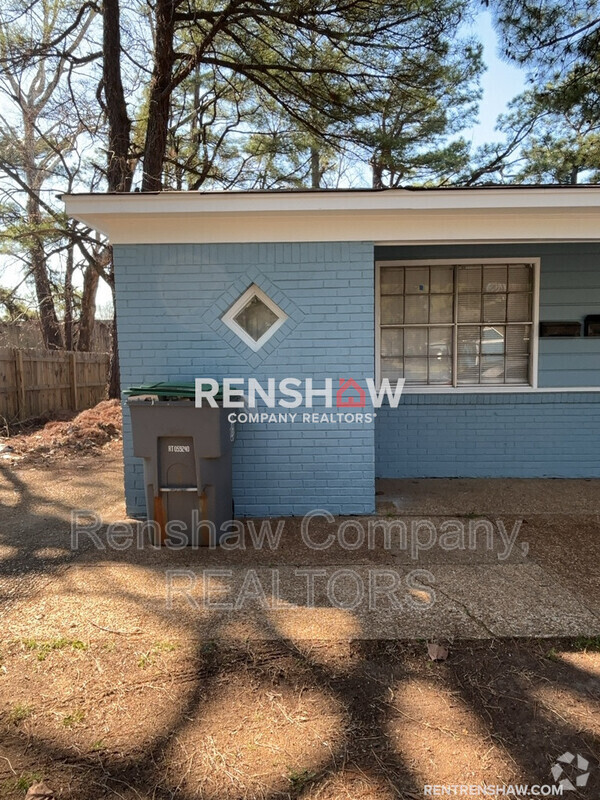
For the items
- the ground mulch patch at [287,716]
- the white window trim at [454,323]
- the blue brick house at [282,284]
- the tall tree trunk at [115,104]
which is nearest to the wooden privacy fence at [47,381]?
the tall tree trunk at [115,104]

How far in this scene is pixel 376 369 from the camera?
247 inches

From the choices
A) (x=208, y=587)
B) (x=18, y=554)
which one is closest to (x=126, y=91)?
(x=18, y=554)

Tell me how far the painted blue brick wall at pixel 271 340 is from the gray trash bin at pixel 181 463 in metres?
0.76

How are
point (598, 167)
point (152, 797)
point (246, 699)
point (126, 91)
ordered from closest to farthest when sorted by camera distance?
point (152, 797), point (246, 699), point (126, 91), point (598, 167)

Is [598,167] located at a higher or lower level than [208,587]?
higher

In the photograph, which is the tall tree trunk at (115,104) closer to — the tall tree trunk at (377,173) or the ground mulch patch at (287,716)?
the tall tree trunk at (377,173)

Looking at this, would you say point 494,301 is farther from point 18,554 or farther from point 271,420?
point 18,554

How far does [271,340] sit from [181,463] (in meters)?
1.45

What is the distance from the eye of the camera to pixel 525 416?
620 cm

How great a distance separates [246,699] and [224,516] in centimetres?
202

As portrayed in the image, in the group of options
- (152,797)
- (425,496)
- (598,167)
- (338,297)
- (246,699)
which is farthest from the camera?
(598,167)

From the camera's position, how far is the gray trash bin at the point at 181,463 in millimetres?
4016

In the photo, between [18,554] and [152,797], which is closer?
[152,797]

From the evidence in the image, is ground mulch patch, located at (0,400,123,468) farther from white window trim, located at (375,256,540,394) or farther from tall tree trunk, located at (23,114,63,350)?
white window trim, located at (375,256,540,394)
